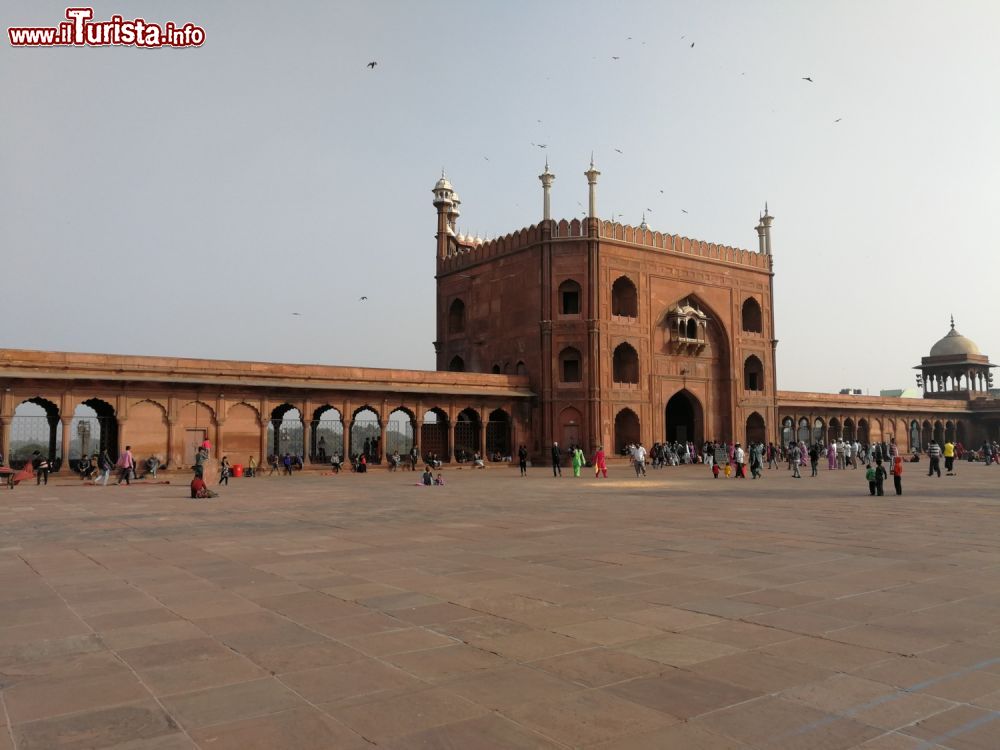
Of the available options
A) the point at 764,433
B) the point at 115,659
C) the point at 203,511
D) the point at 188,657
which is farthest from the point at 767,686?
the point at 764,433

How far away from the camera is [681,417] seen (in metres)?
38.0

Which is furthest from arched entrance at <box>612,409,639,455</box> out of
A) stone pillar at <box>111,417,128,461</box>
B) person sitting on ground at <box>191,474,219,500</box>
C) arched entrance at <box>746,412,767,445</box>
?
person sitting on ground at <box>191,474,219,500</box>

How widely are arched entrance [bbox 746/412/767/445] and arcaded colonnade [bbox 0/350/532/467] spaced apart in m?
12.4

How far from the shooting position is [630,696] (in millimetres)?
3381

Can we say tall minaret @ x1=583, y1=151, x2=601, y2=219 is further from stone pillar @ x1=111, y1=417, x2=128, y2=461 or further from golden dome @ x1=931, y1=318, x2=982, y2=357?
golden dome @ x1=931, y1=318, x2=982, y2=357

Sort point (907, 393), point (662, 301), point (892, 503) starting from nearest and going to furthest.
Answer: point (892, 503) → point (662, 301) → point (907, 393)

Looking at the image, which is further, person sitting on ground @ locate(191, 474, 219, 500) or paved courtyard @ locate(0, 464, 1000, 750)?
person sitting on ground @ locate(191, 474, 219, 500)

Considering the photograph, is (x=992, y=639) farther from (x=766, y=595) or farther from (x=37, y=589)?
(x=37, y=589)

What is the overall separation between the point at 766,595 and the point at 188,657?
3.69 metres

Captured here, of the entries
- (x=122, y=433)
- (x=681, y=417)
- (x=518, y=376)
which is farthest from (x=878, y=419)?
(x=122, y=433)

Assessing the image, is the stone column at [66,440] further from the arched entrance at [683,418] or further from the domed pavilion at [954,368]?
the domed pavilion at [954,368]

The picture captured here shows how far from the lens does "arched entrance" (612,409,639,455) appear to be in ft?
109

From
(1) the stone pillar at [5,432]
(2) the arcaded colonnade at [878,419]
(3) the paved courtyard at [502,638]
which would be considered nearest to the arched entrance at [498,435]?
(2) the arcaded colonnade at [878,419]

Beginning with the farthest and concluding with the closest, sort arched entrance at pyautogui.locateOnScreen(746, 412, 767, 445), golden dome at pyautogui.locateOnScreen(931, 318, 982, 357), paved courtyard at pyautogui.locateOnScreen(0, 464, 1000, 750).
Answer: golden dome at pyautogui.locateOnScreen(931, 318, 982, 357) → arched entrance at pyautogui.locateOnScreen(746, 412, 767, 445) → paved courtyard at pyautogui.locateOnScreen(0, 464, 1000, 750)
